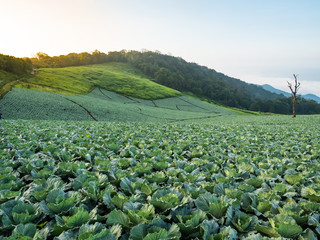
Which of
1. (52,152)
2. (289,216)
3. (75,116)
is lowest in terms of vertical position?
(75,116)

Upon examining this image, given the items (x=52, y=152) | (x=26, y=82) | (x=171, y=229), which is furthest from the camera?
(x=26, y=82)

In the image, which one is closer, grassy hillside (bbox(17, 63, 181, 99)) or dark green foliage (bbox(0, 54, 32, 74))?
dark green foliage (bbox(0, 54, 32, 74))

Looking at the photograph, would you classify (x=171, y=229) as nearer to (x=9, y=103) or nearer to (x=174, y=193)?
(x=174, y=193)

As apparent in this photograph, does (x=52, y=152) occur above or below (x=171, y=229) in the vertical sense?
below

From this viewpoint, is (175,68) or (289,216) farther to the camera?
(175,68)

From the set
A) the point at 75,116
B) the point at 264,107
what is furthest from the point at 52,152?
the point at 264,107

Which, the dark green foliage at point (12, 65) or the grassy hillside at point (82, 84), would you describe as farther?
the grassy hillside at point (82, 84)

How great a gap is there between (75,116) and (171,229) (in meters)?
36.9

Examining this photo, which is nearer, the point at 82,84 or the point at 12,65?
the point at 12,65

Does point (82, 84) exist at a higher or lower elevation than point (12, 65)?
lower

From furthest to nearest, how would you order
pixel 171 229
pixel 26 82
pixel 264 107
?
pixel 264 107 < pixel 26 82 < pixel 171 229

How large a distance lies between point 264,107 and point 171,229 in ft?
466

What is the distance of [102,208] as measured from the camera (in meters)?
2.60

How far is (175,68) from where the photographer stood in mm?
159750
